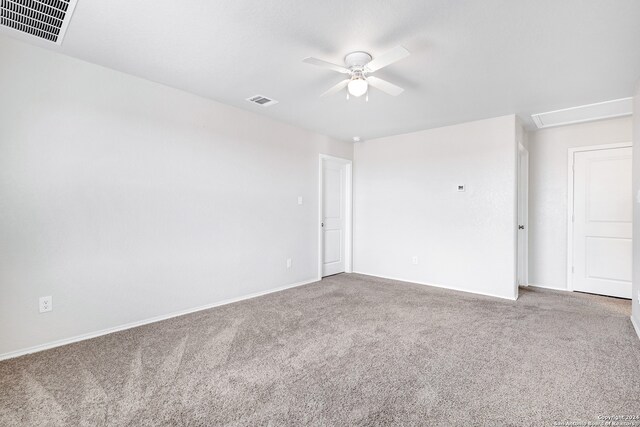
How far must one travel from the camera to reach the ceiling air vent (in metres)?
3.45

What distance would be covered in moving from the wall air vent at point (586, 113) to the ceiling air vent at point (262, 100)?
3.28 m

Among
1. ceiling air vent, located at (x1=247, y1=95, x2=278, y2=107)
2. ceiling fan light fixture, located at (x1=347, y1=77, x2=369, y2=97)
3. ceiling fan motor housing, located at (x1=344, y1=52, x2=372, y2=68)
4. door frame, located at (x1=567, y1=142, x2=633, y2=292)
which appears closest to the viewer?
ceiling fan motor housing, located at (x1=344, y1=52, x2=372, y2=68)

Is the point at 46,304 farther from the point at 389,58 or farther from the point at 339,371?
the point at 389,58

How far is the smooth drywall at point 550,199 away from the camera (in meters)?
4.33

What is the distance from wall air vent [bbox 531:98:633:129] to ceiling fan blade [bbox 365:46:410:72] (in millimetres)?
2769

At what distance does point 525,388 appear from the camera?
1963mm

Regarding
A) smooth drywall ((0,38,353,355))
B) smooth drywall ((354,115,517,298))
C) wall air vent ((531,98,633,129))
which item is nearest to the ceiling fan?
smooth drywall ((0,38,353,355))

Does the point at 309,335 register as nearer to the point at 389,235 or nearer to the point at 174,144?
the point at 174,144

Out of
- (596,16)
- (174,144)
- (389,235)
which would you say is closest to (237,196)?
(174,144)

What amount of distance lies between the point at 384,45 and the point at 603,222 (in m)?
3.94

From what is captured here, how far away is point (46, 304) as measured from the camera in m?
2.51

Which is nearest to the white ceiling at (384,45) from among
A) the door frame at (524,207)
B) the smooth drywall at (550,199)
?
the smooth drywall at (550,199)

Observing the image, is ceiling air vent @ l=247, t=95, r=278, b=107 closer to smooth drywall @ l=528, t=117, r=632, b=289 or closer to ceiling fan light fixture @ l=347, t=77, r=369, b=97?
ceiling fan light fixture @ l=347, t=77, r=369, b=97

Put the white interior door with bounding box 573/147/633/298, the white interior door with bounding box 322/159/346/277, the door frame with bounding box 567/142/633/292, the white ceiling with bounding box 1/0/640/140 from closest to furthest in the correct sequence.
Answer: the white ceiling with bounding box 1/0/640/140, the white interior door with bounding box 573/147/633/298, the door frame with bounding box 567/142/633/292, the white interior door with bounding box 322/159/346/277
